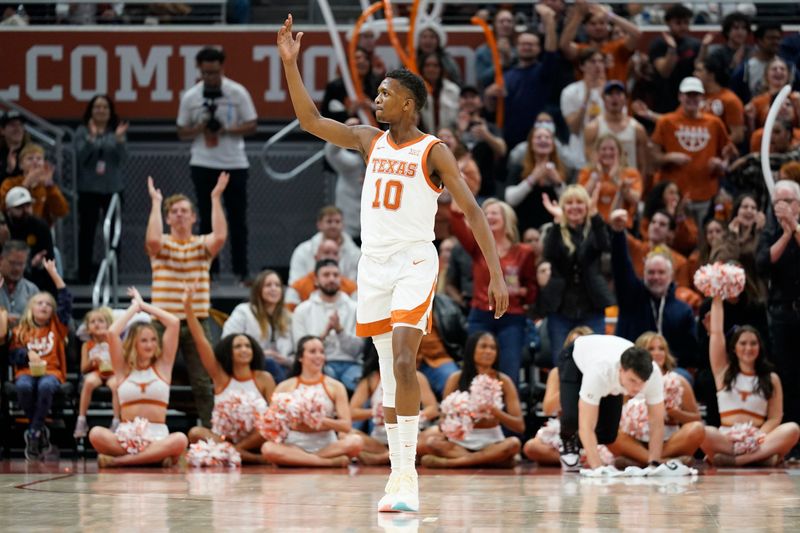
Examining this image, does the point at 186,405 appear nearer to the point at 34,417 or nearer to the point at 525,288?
the point at 34,417

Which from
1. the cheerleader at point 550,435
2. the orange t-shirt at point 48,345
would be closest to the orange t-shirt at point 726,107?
the cheerleader at point 550,435

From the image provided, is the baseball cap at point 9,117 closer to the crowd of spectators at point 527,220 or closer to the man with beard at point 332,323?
the crowd of spectators at point 527,220

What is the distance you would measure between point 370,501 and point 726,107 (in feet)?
26.3

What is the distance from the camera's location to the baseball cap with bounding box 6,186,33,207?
42.0ft

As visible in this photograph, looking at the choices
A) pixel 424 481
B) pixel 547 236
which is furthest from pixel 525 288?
pixel 424 481

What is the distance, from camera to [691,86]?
44.5ft

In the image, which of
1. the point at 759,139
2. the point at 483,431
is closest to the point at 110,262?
the point at 483,431

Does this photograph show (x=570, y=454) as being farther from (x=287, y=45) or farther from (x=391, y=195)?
(x=287, y=45)

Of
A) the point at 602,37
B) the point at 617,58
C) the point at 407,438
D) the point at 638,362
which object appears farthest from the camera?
the point at 617,58

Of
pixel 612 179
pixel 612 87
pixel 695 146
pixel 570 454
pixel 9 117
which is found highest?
pixel 612 87

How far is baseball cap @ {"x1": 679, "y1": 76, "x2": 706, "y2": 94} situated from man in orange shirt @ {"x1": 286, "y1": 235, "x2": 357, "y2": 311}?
3906 mm

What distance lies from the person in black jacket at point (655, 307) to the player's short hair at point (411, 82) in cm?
464

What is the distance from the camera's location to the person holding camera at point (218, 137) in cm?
1378

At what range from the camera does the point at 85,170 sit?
1384 centimetres
